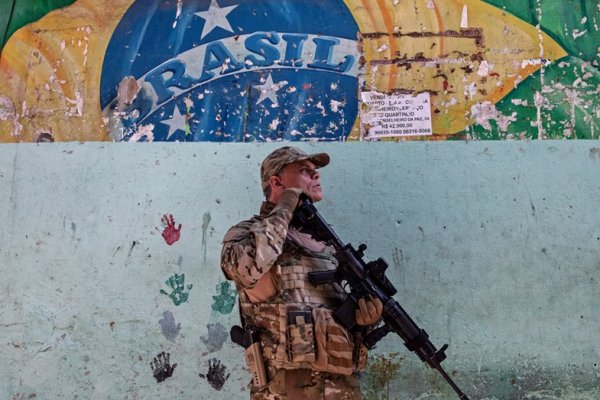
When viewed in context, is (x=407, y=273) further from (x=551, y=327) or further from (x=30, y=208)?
(x=30, y=208)

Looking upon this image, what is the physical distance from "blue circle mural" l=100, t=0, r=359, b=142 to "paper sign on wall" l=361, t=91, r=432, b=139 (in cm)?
11

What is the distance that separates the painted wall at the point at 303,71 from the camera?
428 cm

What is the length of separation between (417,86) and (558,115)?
2.61 feet

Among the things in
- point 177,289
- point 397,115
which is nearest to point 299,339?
point 177,289

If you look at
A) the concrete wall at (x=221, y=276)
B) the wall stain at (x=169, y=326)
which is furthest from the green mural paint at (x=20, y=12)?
the wall stain at (x=169, y=326)

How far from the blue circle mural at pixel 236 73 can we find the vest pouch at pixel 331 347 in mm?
1457

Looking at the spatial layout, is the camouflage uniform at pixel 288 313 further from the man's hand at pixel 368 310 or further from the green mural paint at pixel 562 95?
the green mural paint at pixel 562 95

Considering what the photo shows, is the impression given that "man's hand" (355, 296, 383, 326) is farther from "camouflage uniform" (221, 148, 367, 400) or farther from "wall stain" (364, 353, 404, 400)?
"wall stain" (364, 353, 404, 400)

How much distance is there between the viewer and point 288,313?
10.3 feet

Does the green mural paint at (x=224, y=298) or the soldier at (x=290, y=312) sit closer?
the soldier at (x=290, y=312)

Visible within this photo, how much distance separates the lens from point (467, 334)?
4.16 metres

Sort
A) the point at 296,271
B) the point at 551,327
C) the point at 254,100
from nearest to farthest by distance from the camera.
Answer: the point at 296,271 < the point at 551,327 < the point at 254,100

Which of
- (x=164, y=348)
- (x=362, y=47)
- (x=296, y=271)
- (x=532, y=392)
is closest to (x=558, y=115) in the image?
(x=362, y=47)

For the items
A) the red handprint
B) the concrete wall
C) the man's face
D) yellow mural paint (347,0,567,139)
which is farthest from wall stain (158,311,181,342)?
yellow mural paint (347,0,567,139)
